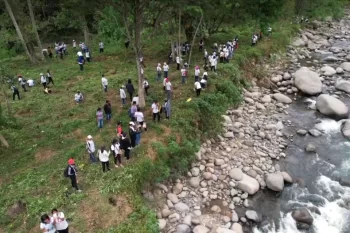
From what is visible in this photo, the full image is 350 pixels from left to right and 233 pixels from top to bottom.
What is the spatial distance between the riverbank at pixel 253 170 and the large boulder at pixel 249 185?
0.05 metres

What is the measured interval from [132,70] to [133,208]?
52.4 ft

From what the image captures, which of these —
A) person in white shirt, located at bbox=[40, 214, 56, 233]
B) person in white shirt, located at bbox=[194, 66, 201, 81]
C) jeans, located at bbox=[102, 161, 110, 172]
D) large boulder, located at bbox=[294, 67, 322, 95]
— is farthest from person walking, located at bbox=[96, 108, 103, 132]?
large boulder, located at bbox=[294, 67, 322, 95]

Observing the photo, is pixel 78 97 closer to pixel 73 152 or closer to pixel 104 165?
pixel 73 152

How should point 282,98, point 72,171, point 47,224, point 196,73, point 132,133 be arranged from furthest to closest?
point 282,98, point 196,73, point 132,133, point 72,171, point 47,224

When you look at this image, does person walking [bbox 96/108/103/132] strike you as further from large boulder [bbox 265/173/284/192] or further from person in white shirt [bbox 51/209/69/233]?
large boulder [bbox 265/173/284/192]

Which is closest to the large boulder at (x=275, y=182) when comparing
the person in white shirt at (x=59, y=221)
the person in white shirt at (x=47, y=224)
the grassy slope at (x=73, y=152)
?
the grassy slope at (x=73, y=152)

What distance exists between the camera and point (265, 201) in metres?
16.3

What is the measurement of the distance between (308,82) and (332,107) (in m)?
3.99

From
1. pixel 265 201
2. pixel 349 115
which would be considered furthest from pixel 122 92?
pixel 349 115

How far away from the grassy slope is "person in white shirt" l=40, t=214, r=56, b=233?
118 cm

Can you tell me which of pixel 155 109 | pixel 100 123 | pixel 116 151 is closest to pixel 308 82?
pixel 155 109

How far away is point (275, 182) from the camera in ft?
55.3

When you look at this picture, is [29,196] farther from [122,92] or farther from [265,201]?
[265,201]

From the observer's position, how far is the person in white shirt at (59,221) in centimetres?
1140
